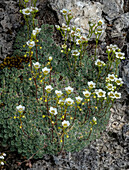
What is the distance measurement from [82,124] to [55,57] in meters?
1.53

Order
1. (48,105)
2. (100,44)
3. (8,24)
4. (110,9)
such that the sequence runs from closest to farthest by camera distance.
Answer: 1. (48,105)
2. (8,24)
3. (100,44)
4. (110,9)

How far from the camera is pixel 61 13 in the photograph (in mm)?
4480

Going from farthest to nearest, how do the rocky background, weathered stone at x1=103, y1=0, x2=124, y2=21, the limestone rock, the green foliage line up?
1. weathered stone at x1=103, y1=0, x2=124, y2=21
2. the limestone rock
3. the rocky background
4. the green foliage

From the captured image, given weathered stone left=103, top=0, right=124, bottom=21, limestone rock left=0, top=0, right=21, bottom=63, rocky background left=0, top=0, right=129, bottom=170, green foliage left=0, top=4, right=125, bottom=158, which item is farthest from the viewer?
weathered stone left=103, top=0, right=124, bottom=21

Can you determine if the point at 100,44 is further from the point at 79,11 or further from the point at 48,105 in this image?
the point at 48,105

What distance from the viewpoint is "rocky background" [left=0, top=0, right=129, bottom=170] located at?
3.74 m

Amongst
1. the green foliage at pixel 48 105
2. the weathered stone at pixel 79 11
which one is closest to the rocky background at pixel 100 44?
the weathered stone at pixel 79 11

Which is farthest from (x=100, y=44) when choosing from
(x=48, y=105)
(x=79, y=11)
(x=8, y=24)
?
(x=8, y=24)

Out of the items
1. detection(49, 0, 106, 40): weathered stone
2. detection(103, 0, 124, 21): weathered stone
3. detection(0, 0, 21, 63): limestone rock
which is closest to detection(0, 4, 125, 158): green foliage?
detection(0, 0, 21, 63): limestone rock

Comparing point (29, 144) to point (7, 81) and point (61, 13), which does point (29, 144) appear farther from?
point (61, 13)

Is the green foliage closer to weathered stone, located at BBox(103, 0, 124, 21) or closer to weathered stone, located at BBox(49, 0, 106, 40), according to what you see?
weathered stone, located at BBox(49, 0, 106, 40)

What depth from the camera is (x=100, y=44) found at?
4730 mm

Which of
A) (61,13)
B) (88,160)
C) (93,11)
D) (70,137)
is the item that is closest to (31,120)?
(70,137)

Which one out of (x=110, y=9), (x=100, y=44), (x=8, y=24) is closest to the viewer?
(x=8, y=24)
